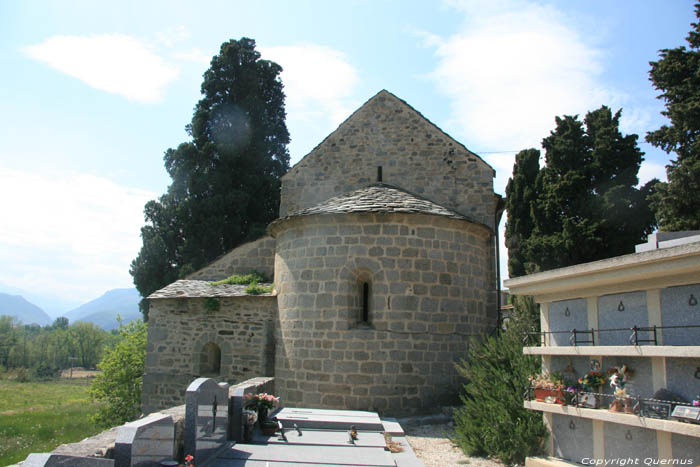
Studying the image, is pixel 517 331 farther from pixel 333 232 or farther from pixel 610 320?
pixel 333 232

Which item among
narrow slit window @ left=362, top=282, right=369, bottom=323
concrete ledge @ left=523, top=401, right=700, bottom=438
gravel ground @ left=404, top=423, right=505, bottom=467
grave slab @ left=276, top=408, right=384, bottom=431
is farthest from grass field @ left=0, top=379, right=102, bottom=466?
concrete ledge @ left=523, top=401, right=700, bottom=438

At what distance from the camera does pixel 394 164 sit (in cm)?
1683

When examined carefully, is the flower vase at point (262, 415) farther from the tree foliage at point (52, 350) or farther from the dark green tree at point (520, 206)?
the tree foliage at point (52, 350)

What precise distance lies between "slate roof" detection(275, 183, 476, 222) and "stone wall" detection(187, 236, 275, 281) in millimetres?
4000

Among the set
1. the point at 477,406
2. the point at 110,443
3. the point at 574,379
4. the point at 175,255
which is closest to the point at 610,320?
the point at 574,379

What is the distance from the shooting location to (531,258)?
718 inches

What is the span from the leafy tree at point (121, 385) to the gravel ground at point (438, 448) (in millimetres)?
13250

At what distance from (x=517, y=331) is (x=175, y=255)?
2026cm

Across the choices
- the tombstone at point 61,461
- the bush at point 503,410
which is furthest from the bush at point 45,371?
the tombstone at point 61,461

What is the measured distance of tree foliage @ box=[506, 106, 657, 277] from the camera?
1675 centimetres

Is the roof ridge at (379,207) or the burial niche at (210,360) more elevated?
the roof ridge at (379,207)

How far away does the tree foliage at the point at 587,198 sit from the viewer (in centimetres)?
1675

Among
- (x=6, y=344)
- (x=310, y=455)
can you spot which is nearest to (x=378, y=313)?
(x=310, y=455)

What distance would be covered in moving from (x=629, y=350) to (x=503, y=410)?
300 centimetres
